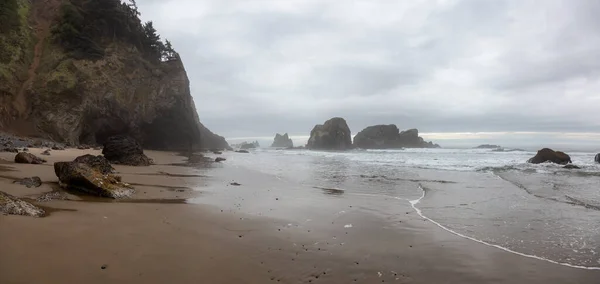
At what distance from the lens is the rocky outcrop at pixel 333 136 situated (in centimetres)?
6869

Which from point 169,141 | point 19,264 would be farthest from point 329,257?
point 169,141

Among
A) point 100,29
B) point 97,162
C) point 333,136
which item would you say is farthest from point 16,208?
point 333,136

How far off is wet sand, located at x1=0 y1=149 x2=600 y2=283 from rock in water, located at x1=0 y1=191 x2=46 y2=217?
0.23 metres

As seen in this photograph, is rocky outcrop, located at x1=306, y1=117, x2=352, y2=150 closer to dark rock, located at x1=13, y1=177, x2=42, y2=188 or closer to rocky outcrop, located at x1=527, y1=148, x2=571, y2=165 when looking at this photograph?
rocky outcrop, located at x1=527, y1=148, x2=571, y2=165

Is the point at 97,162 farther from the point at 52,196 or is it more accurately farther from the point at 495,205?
the point at 495,205

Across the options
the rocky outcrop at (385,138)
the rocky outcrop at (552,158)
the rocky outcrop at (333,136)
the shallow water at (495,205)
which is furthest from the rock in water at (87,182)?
the rocky outcrop at (385,138)

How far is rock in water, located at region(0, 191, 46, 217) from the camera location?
4989mm

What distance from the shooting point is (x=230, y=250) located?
4.86 m

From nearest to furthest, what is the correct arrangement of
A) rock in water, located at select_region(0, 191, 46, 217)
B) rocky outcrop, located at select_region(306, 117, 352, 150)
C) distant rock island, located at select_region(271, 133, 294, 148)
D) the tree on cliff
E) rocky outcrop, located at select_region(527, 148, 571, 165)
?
rock in water, located at select_region(0, 191, 46, 217)
rocky outcrop, located at select_region(527, 148, 571, 165)
the tree on cliff
rocky outcrop, located at select_region(306, 117, 352, 150)
distant rock island, located at select_region(271, 133, 294, 148)

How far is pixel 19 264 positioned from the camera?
11.6 ft

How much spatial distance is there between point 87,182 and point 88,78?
84.0 feet

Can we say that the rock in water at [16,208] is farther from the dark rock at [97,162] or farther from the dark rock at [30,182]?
the dark rock at [97,162]

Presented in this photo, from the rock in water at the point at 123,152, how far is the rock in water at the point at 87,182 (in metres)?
7.50

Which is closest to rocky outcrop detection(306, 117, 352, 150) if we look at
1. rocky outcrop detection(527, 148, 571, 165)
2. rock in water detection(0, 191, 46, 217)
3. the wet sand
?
rocky outcrop detection(527, 148, 571, 165)
